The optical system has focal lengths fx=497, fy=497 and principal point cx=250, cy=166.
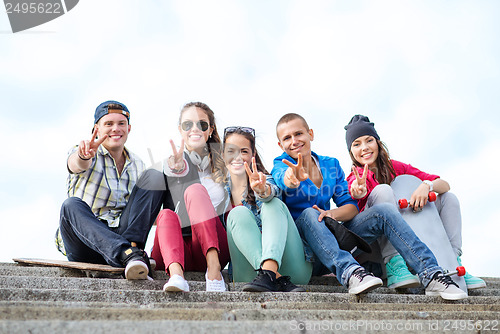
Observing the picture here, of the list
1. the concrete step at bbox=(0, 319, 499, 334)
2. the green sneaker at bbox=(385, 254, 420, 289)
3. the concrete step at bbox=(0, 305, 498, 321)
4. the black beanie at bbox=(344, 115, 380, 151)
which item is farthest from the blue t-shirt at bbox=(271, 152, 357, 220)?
the concrete step at bbox=(0, 319, 499, 334)

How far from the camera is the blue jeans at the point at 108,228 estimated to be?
2.95 meters

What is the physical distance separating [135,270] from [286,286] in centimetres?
84

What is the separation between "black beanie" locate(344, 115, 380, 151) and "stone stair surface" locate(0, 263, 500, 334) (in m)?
1.45

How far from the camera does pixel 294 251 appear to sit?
3016 millimetres

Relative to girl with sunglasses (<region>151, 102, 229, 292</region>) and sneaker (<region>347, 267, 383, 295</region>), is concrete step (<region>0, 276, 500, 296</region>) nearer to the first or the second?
girl with sunglasses (<region>151, 102, 229, 292</region>)

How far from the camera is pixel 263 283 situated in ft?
8.61

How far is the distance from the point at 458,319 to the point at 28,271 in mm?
2540

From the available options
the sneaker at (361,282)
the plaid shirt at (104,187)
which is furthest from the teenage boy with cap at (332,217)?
the plaid shirt at (104,187)

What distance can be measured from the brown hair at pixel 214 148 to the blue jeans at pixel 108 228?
44 cm

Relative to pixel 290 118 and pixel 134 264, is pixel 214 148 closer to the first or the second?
pixel 290 118

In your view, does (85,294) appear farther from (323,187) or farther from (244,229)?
(323,187)

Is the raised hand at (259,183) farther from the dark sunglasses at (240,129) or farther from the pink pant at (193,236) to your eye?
the dark sunglasses at (240,129)

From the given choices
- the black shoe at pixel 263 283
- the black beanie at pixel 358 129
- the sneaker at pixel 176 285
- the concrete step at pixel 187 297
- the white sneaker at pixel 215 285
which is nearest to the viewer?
the concrete step at pixel 187 297

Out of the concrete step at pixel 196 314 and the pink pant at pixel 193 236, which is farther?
the pink pant at pixel 193 236
